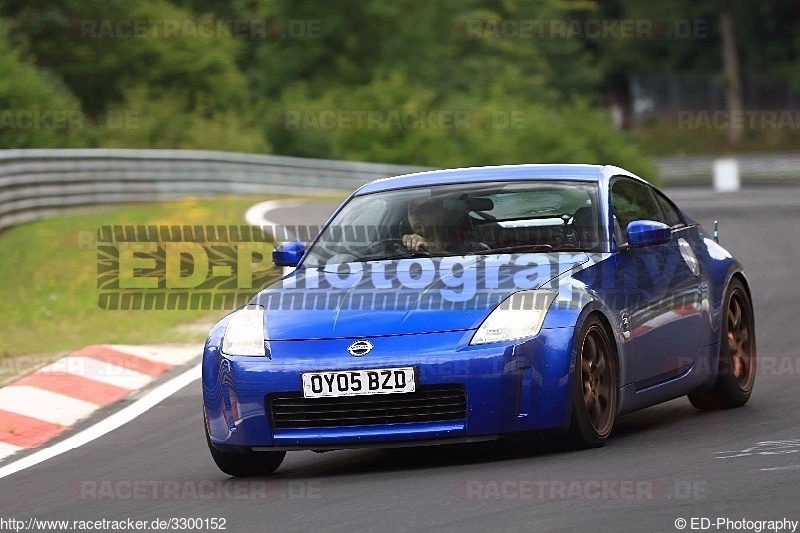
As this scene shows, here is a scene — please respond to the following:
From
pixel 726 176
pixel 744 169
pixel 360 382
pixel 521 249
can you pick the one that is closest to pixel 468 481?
pixel 360 382

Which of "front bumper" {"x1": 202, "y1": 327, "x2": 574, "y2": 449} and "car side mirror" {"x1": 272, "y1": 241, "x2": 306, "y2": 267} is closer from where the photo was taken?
"front bumper" {"x1": 202, "y1": 327, "x2": 574, "y2": 449}

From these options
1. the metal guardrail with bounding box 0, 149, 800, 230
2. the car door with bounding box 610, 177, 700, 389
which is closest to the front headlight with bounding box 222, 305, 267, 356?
the car door with bounding box 610, 177, 700, 389

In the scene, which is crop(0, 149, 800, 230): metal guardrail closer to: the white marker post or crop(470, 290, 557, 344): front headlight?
the white marker post

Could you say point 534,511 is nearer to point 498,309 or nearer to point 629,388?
point 498,309

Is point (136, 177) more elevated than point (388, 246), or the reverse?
point (388, 246)

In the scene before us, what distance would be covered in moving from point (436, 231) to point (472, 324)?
129 cm

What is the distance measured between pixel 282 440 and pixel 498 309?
113 centimetres

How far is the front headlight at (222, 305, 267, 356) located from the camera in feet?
24.7

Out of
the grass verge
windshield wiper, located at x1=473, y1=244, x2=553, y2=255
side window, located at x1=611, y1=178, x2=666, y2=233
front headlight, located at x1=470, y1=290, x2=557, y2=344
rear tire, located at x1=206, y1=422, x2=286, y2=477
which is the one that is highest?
side window, located at x1=611, y1=178, x2=666, y2=233

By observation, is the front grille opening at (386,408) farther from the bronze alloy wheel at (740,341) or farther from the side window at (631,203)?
the bronze alloy wheel at (740,341)

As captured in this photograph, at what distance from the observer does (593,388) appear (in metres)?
7.59

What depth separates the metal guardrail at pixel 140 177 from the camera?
23.4 meters

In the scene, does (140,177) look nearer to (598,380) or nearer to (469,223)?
(469,223)

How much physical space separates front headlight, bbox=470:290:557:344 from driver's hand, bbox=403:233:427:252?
3.50 feet
